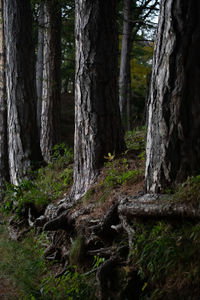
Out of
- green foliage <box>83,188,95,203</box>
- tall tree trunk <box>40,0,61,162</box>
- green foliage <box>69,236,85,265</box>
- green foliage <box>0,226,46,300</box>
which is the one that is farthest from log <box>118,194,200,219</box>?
tall tree trunk <box>40,0,61,162</box>

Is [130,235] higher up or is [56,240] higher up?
[130,235]

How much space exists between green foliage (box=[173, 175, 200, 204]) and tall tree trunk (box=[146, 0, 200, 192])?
0.43 feet

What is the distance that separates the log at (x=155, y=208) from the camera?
3.34 metres

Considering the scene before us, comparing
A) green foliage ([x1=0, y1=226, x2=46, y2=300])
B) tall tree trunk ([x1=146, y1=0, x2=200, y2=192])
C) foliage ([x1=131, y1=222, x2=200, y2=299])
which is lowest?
green foliage ([x1=0, y1=226, x2=46, y2=300])

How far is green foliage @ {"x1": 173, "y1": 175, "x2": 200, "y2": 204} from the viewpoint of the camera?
3.43m

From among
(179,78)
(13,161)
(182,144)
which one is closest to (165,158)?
(182,144)

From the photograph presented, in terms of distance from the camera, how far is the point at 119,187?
4.87 m

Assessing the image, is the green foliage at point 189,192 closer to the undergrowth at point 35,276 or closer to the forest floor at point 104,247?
the forest floor at point 104,247

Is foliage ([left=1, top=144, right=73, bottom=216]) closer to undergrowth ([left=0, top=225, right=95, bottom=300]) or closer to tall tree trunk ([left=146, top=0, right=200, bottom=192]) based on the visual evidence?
undergrowth ([left=0, top=225, right=95, bottom=300])

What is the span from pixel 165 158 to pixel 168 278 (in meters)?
1.46

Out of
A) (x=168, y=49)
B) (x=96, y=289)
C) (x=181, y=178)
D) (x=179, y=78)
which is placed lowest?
(x=96, y=289)

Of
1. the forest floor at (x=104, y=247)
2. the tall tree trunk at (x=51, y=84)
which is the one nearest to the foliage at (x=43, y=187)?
the forest floor at (x=104, y=247)

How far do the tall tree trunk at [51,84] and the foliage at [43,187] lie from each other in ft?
3.61

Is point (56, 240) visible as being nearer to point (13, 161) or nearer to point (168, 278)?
point (168, 278)
